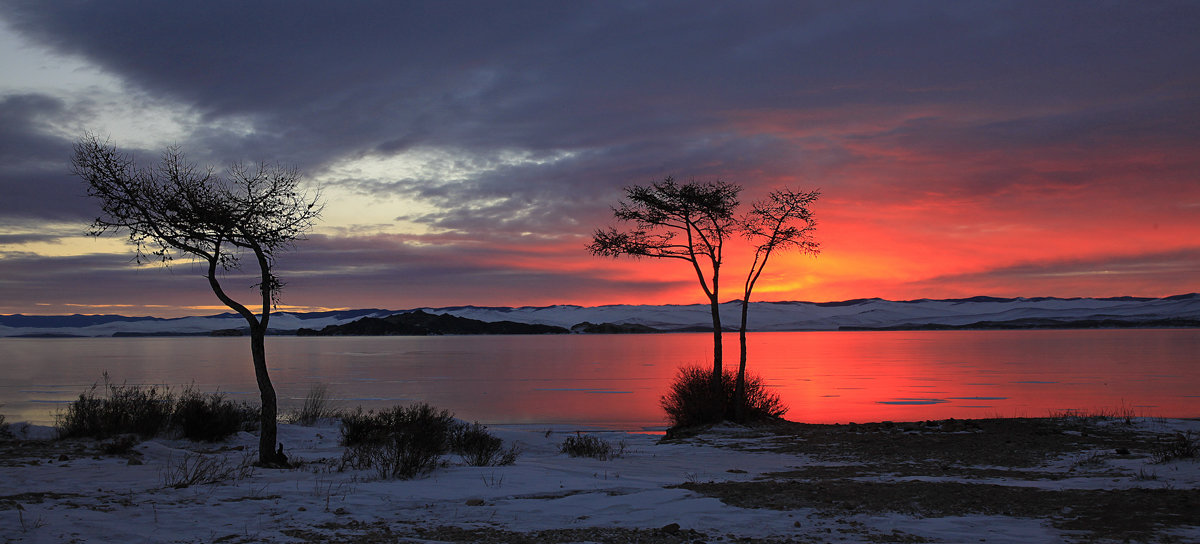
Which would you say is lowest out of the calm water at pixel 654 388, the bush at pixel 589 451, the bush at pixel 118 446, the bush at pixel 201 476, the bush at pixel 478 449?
the calm water at pixel 654 388

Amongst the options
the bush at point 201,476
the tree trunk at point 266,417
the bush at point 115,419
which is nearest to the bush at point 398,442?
the tree trunk at point 266,417

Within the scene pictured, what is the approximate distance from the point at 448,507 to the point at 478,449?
435 cm

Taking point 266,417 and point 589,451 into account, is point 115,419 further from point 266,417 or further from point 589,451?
point 589,451

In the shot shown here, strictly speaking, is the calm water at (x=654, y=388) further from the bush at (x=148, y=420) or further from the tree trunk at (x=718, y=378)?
the bush at (x=148, y=420)

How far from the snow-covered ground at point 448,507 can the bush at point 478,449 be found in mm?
446

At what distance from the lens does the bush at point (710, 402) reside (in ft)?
65.6

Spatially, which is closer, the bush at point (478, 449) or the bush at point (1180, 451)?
the bush at point (1180, 451)

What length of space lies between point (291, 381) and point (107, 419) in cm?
2773

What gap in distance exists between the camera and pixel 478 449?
1224cm

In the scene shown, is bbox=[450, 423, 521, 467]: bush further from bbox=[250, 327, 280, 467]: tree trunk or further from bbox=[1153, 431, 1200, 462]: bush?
bbox=[1153, 431, 1200, 462]: bush

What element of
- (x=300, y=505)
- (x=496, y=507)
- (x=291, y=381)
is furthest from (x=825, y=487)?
(x=291, y=381)

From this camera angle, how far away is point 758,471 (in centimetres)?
1152

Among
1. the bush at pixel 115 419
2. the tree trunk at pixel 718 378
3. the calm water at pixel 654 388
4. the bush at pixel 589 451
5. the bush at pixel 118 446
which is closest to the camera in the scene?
the bush at pixel 118 446

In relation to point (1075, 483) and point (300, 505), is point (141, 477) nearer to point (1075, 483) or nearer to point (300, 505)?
point (300, 505)
